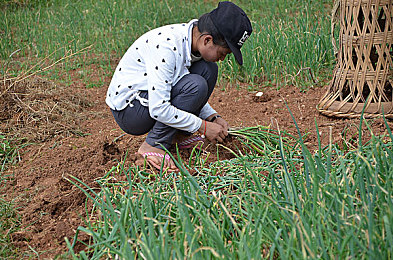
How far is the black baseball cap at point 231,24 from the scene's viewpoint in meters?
2.04

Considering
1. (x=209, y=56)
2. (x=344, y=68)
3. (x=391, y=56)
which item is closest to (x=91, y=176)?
(x=209, y=56)

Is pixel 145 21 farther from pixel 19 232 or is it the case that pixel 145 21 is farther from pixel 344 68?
pixel 19 232

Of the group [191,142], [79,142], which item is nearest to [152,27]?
[79,142]

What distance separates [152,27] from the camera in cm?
464

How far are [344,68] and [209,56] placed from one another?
3.41 ft

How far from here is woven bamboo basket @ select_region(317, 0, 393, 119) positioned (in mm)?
2557

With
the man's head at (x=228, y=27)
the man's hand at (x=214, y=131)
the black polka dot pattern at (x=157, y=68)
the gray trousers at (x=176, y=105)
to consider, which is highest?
the man's head at (x=228, y=27)

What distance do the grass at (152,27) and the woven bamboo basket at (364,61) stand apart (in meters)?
0.46

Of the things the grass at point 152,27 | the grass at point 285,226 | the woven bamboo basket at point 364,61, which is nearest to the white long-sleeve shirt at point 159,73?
the grass at point 285,226

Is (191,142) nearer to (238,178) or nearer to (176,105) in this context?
(176,105)

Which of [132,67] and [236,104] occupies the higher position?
[132,67]

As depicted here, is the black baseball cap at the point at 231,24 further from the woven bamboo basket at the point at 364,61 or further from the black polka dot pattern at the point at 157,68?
the woven bamboo basket at the point at 364,61

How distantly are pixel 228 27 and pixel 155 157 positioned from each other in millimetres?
766

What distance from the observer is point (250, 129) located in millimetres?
2449
